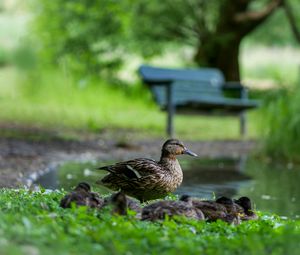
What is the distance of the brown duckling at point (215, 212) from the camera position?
7430 mm

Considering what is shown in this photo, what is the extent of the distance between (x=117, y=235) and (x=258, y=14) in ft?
77.4

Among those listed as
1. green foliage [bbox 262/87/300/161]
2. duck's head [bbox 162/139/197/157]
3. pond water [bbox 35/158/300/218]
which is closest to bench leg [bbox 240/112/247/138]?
green foliage [bbox 262/87/300/161]

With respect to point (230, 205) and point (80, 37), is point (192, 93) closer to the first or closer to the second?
point (80, 37)

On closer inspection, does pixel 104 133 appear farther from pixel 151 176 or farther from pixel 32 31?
pixel 32 31

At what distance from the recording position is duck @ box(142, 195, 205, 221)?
22.3 feet

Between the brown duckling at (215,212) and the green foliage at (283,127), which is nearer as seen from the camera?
the brown duckling at (215,212)

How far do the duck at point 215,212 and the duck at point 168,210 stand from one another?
1.22ft

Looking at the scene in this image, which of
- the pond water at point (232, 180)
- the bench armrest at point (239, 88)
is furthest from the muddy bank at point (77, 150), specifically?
the bench armrest at point (239, 88)

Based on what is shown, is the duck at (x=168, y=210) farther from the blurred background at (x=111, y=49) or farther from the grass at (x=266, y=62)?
the grass at (x=266, y=62)

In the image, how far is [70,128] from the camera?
20.5 meters

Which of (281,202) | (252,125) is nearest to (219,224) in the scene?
(281,202)

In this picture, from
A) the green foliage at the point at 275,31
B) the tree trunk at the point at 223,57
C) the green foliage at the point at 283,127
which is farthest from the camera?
the green foliage at the point at 275,31

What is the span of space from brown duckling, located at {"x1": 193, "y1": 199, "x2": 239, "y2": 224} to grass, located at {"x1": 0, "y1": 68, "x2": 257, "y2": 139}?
1222 centimetres

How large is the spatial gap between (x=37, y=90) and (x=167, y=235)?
2279 cm
